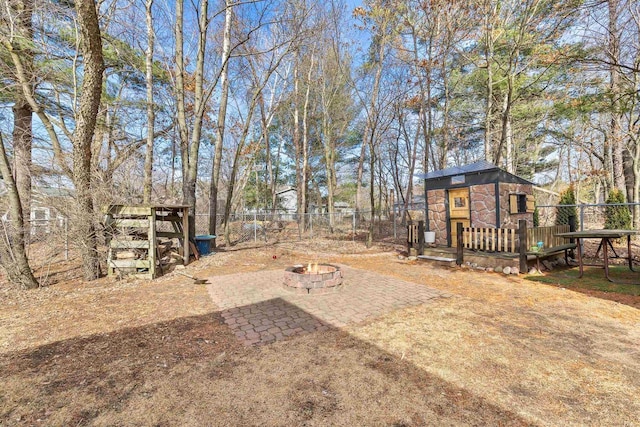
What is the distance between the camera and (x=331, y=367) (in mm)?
2408

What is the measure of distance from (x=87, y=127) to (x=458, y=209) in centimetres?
965

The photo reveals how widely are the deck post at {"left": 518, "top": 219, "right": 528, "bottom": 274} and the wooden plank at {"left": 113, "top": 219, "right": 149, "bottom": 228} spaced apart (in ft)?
27.4

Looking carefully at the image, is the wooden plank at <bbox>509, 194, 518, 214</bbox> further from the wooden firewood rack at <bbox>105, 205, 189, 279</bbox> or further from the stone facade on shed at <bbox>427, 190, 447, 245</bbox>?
the wooden firewood rack at <bbox>105, 205, 189, 279</bbox>

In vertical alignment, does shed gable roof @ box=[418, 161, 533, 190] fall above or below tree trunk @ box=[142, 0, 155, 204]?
below

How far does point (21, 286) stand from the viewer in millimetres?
4980

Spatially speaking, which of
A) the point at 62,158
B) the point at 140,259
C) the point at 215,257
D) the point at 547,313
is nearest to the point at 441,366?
the point at 547,313

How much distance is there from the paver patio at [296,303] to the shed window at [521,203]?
4.48m

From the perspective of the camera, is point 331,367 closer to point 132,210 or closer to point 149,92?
point 132,210

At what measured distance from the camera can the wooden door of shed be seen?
8117 mm

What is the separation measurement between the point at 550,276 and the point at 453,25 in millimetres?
9843

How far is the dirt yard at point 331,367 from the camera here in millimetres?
1854

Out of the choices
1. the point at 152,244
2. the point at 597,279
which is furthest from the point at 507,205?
the point at 152,244

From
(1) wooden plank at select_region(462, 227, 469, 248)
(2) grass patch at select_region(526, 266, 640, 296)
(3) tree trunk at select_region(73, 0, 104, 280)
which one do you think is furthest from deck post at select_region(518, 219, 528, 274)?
(3) tree trunk at select_region(73, 0, 104, 280)

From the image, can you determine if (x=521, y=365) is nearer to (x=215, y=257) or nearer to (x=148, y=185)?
(x=215, y=257)
